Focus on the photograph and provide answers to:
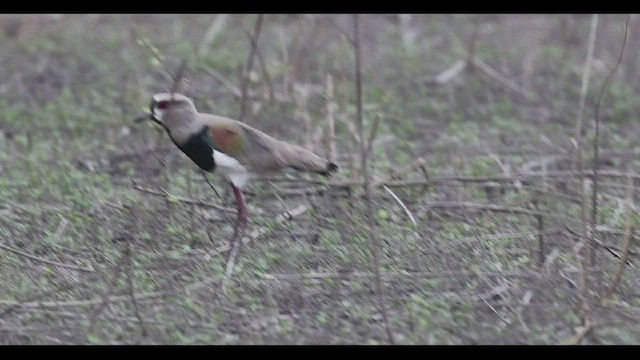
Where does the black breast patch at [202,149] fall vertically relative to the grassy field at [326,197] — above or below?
above

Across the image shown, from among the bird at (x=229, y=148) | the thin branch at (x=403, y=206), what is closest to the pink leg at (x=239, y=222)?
the bird at (x=229, y=148)

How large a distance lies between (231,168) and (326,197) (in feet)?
2.53

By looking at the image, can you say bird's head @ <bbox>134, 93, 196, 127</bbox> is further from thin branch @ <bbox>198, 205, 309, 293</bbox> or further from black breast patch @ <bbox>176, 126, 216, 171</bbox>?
thin branch @ <bbox>198, 205, 309, 293</bbox>

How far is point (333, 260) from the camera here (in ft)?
19.1

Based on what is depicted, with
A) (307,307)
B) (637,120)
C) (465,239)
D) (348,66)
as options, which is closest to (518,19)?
(348,66)

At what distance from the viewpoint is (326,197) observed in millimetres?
6578

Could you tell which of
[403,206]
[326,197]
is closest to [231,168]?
[326,197]

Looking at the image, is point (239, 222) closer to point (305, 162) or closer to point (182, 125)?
point (305, 162)

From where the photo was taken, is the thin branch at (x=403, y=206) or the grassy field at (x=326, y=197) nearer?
the grassy field at (x=326, y=197)

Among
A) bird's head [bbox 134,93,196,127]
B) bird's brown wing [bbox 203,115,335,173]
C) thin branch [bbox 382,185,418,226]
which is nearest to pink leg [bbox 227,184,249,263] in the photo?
bird's brown wing [bbox 203,115,335,173]

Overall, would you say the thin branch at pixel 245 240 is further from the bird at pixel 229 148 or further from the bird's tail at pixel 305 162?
the bird's tail at pixel 305 162

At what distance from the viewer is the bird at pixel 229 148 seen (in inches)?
235

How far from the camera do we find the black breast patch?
5.94 m

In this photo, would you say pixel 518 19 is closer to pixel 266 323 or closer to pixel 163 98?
pixel 163 98
